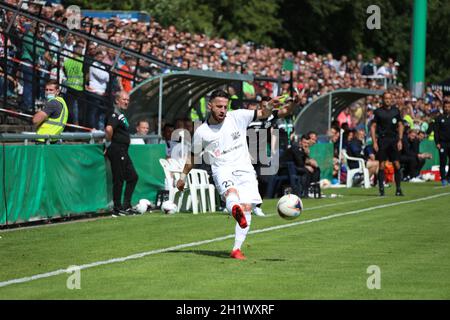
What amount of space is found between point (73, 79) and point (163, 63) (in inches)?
123

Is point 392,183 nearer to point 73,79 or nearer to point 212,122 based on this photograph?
point 73,79

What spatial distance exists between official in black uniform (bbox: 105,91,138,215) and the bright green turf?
99cm

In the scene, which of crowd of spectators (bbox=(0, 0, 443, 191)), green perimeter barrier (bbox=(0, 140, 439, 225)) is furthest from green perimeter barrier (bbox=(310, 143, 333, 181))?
green perimeter barrier (bbox=(0, 140, 439, 225))

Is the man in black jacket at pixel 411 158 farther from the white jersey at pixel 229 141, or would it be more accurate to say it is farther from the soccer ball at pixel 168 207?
the white jersey at pixel 229 141

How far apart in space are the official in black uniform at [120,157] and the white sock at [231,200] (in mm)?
7162

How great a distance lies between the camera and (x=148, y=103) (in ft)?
79.9

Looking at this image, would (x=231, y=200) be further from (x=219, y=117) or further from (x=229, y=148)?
(x=219, y=117)

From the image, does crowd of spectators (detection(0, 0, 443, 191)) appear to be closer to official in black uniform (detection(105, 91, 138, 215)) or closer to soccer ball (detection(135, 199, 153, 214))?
soccer ball (detection(135, 199, 153, 214))

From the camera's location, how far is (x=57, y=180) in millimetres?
18281

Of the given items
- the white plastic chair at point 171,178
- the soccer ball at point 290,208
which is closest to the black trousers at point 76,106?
the white plastic chair at point 171,178

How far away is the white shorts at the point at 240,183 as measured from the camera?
43.3 feet

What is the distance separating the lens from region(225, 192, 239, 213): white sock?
1282 centimetres

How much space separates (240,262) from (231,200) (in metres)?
0.77

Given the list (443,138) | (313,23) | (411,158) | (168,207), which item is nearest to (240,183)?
(168,207)
